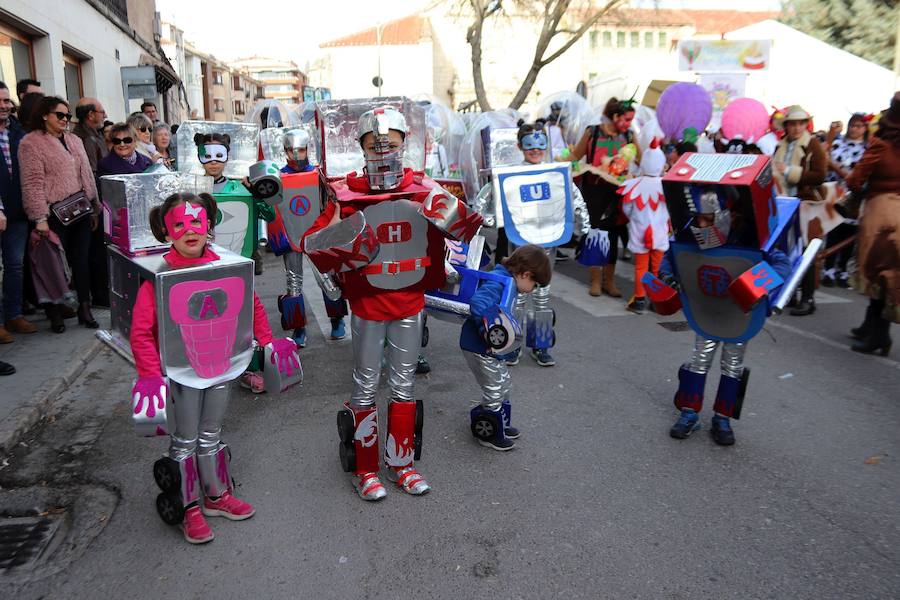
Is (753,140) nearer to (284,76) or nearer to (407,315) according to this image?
(407,315)

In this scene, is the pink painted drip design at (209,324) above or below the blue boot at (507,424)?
above

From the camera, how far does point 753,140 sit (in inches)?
349

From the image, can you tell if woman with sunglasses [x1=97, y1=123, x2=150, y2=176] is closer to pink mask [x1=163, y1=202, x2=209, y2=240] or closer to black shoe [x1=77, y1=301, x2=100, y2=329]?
black shoe [x1=77, y1=301, x2=100, y2=329]

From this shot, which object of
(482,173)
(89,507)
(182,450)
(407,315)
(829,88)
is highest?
(829,88)

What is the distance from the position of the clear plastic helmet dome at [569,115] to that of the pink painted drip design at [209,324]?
900 cm

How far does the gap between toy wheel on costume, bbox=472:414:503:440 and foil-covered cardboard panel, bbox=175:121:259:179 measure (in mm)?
3567

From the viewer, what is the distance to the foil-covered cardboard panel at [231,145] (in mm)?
6395

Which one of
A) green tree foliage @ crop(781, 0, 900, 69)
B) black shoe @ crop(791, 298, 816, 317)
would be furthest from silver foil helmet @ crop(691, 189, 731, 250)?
green tree foliage @ crop(781, 0, 900, 69)

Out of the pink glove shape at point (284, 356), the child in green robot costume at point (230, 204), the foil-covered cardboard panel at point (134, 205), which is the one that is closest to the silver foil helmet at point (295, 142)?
the child in green robot costume at point (230, 204)

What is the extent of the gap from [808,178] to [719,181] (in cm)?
391

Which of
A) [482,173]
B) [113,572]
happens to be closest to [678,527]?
[113,572]

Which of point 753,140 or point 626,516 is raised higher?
point 753,140

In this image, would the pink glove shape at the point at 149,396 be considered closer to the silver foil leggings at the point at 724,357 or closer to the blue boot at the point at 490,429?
the blue boot at the point at 490,429

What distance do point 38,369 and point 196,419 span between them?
2.66m
